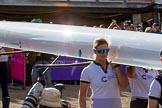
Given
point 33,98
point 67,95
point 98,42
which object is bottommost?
point 67,95

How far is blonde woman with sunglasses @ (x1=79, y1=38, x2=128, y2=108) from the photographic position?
171 inches

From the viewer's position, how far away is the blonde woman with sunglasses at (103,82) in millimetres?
4336

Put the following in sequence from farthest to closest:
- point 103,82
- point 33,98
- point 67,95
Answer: point 67,95
point 103,82
point 33,98

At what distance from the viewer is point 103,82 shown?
4379 millimetres

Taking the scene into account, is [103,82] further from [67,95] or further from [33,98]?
[67,95]

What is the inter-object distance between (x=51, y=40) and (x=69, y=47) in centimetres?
27

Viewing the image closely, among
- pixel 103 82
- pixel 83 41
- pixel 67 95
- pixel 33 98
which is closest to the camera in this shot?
pixel 33 98

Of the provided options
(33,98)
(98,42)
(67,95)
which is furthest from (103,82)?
(67,95)

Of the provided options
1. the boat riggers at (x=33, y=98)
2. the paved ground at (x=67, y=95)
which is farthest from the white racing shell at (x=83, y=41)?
the paved ground at (x=67, y=95)

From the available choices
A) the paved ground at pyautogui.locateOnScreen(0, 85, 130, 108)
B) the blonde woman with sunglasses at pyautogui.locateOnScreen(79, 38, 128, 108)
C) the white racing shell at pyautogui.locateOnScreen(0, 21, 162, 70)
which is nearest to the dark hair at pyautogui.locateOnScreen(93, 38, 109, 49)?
the white racing shell at pyautogui.locateOnScreen(0, 21, 162, 70)

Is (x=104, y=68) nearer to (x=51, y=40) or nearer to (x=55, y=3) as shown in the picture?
(x=51, y=40)

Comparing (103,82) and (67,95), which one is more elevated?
(103,82)

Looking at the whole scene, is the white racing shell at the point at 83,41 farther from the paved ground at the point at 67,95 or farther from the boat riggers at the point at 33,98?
the paved ground at the point at 67,95

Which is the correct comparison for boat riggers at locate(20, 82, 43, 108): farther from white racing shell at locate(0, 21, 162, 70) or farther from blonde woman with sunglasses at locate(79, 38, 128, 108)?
blonde woman with sunglasses at locate(79, 38, 128, 108)
